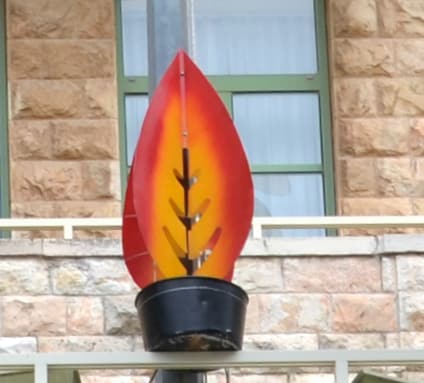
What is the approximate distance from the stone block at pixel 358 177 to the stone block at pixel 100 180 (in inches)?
53.9

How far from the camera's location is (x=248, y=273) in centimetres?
945

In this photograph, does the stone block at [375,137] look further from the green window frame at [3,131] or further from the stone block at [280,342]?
the green window frame at [3,131]

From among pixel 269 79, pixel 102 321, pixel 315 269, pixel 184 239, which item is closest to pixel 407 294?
pixel 315 269

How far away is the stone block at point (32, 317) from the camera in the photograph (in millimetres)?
9219

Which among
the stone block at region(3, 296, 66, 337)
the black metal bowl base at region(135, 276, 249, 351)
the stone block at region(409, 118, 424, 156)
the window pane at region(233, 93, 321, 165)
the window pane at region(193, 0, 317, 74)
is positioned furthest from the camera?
the window pane at region(193, 0, 317, 74)

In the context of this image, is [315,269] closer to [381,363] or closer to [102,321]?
[102,321]

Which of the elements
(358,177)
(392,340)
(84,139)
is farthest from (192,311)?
Result: (358,177)

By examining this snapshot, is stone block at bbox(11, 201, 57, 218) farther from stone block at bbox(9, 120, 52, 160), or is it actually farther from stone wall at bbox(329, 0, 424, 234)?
stone wall at bbox(329, 0, 424, 234)

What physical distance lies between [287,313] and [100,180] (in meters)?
1.83

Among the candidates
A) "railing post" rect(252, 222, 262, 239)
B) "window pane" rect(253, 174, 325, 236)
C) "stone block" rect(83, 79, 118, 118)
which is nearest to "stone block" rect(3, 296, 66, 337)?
"railing post" rect(252, 222, 262, 239)

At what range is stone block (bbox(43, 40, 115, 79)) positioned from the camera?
35.9 feet

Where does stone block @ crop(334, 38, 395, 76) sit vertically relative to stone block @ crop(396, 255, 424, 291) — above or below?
above

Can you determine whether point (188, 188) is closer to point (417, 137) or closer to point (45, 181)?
point (45, 181)

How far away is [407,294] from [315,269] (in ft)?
1.63
